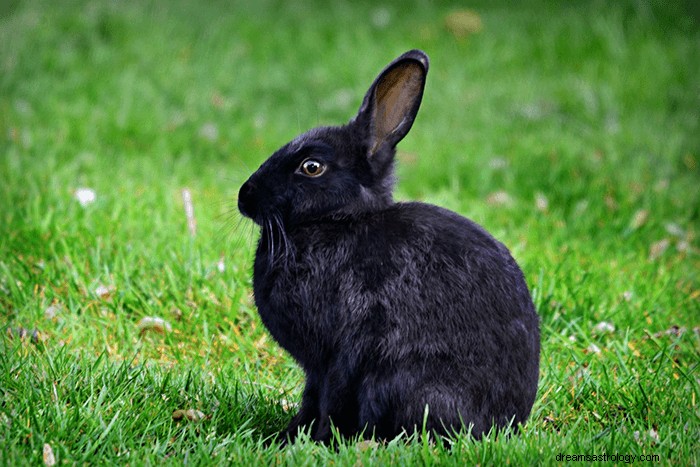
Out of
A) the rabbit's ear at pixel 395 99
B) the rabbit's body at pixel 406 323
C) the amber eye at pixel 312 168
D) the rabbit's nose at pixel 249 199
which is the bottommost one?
the rabbit's body at pixel 406 323

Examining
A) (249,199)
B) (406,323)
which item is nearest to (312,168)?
(249,199)

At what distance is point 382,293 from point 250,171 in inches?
66.6

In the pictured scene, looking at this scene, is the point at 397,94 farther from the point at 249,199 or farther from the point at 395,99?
the point at 249,199

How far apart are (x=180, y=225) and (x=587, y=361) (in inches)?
99.5

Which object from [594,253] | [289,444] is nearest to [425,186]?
[594,253]

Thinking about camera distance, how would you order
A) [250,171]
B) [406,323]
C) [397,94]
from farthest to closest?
1. [250,171]
2. [397,94]
3. [406,323]

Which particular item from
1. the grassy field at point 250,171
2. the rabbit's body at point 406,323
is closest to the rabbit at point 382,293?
the rabbit's body at point 406,323

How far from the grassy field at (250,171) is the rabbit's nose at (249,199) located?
20.4 inches

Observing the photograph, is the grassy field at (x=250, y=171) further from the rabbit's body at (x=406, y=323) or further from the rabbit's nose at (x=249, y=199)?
the rabbit's nose at (x=249, y=199)

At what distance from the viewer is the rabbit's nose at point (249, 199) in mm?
3611

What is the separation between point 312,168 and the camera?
357cm

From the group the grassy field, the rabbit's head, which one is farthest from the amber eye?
the grassy field

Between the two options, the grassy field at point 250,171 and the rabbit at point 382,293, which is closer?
the rabbit at point 382,293

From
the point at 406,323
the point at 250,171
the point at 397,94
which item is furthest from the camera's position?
the point at 250,171
